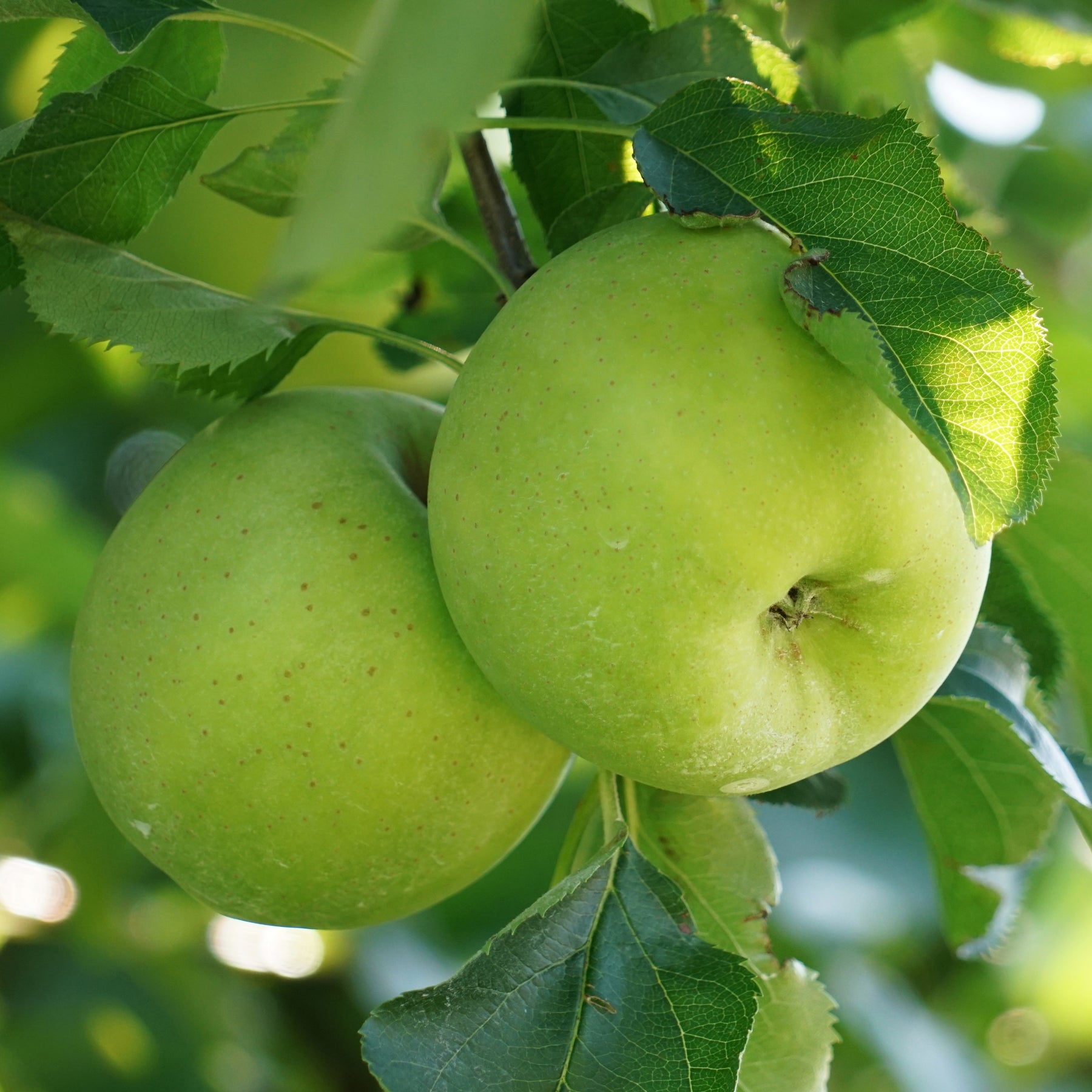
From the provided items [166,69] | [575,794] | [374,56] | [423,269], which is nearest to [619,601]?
[374,56]

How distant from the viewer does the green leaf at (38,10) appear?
919 millimetres

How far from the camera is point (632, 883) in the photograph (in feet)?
3.26

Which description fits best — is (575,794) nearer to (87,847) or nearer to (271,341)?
(87,847)

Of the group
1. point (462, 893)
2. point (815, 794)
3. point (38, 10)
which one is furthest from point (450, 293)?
point (462, 893)

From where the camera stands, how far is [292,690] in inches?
35.4

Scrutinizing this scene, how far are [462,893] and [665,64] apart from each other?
183cm

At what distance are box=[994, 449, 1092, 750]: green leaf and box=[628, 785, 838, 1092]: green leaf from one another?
14.1 inches

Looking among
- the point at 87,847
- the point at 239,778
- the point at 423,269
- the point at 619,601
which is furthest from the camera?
the point at 87,847

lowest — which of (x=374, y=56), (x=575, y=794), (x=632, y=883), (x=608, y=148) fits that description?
(x=575, y=794)

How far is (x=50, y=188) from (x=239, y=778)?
0.50 meters

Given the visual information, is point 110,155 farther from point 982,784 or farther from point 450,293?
point 982,784

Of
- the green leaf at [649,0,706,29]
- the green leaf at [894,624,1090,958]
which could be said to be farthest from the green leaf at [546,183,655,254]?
the green leaf at [894,624,1090,958]

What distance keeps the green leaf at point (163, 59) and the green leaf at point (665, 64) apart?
35 centimetres

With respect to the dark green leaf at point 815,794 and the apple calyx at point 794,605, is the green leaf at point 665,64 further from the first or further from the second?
the dark green leaf at point 815,794
